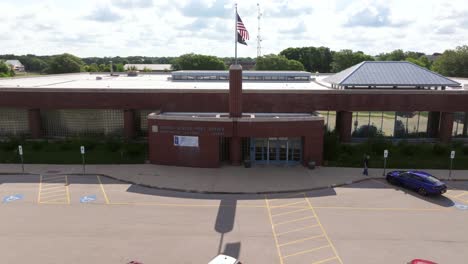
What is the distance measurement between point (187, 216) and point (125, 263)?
4.75m

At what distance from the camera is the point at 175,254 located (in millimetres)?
14773

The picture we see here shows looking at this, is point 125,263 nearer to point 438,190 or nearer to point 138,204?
point 138,204

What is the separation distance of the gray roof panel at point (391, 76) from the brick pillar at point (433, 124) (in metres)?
2.88

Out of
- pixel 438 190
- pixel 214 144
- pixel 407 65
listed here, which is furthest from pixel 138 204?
pixel 407 65

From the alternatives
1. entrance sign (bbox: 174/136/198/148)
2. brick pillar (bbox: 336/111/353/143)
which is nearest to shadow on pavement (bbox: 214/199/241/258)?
entrance sign (bbox: 174/136/198/148)

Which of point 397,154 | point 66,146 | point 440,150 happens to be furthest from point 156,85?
point 440,150

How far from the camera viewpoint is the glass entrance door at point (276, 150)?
27672mm

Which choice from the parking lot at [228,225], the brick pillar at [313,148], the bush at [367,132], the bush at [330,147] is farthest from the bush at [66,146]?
the bush at [367,132]

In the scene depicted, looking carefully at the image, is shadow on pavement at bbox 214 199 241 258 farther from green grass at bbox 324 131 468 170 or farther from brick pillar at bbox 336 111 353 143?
brick pillar at bbox 336 111 353 143

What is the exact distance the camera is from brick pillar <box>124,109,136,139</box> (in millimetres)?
31641

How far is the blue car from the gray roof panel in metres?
10.3

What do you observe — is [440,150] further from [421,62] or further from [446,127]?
[421,62]

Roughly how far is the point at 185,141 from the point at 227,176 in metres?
4.39

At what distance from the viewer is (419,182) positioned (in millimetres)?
21703
